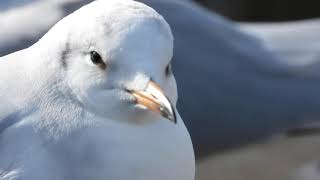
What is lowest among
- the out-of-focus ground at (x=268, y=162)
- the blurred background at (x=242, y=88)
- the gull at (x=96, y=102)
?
the out-of-focus ground at (x=268, y=162)

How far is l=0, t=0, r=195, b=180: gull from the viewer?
4.38 ft

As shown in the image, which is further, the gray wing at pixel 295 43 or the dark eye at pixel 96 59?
the gray wing at pixel 295 43

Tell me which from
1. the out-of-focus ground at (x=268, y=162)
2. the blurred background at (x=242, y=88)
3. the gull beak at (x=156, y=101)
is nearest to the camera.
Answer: the gull beak at (x=156, y=101)

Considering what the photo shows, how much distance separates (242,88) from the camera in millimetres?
2342

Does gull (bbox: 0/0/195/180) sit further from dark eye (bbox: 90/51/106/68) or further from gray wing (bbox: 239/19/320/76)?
gray wing (bbox: 239/19/320/76)

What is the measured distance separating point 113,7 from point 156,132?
0.19 m

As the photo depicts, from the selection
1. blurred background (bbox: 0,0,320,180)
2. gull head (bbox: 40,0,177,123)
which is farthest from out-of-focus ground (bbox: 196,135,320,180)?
gull head (bbox: 40,0,177,123)

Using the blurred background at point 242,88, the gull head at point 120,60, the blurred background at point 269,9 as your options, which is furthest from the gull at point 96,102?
the blurred background at point 269,9

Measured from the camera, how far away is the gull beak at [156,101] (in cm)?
130

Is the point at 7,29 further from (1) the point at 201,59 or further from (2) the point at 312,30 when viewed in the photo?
(2) the point at 312,30

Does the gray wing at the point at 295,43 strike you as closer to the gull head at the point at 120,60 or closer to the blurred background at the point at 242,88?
the blurred background at the point at 242,88

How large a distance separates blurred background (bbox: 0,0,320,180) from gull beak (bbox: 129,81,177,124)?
2.89ft

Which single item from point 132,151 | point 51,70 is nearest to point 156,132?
point 132,151

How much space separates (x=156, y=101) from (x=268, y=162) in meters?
1.19
